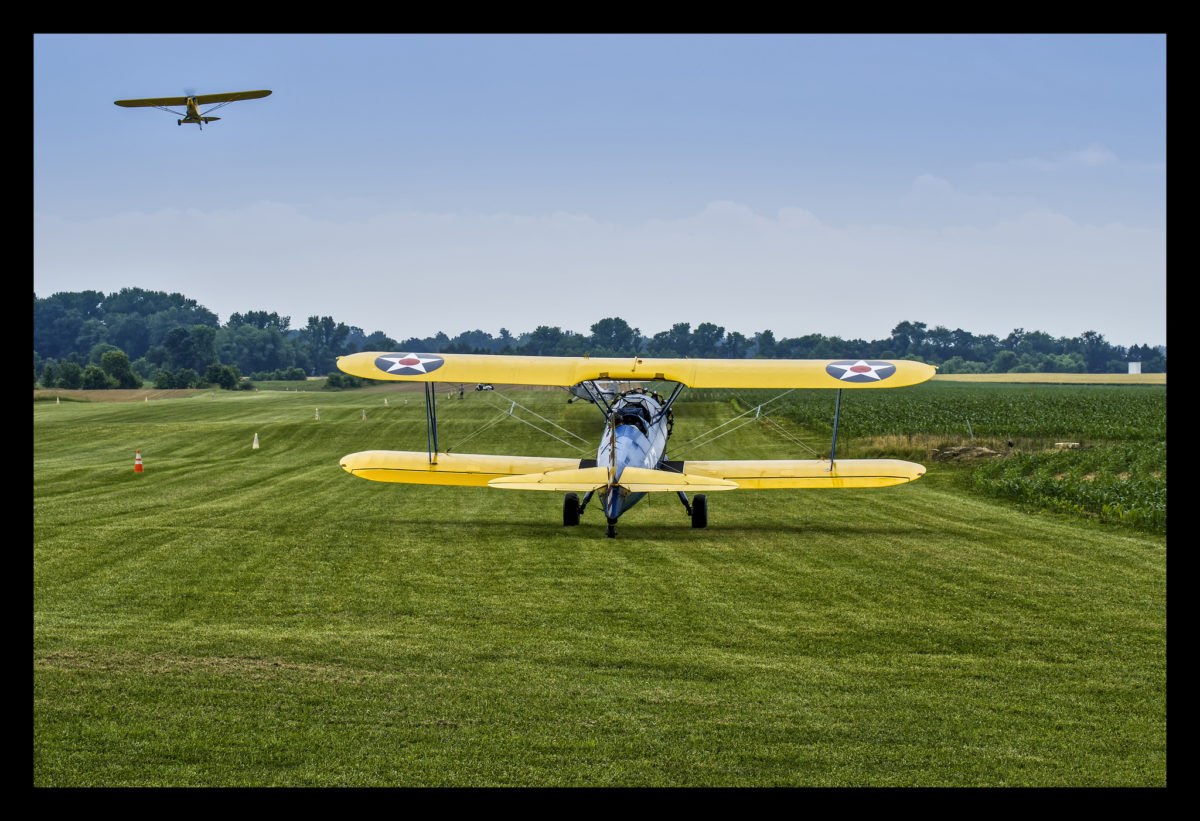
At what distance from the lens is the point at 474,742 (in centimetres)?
597

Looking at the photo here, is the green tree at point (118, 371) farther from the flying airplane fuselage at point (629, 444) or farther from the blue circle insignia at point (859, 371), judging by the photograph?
the blue circle insignia at point (859, 371)

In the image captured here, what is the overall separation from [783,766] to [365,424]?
105 ft

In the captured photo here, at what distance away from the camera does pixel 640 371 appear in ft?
41.0

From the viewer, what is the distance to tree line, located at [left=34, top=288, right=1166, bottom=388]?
8056 cm

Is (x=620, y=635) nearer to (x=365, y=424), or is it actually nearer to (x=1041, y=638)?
(x=1041, y=638)

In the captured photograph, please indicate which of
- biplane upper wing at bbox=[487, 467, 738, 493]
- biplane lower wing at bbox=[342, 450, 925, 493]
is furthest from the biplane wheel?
biplane upper wing at bbox=[487, 467, 738, 493]

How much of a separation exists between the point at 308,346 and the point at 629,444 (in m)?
103

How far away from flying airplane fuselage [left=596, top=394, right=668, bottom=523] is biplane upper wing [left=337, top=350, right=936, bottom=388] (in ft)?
2.49

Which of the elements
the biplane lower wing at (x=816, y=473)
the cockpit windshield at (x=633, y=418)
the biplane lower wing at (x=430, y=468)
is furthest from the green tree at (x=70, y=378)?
the biplane lower wing at (x=816, y=473)

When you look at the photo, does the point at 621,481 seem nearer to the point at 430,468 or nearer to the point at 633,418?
the point at 633,418

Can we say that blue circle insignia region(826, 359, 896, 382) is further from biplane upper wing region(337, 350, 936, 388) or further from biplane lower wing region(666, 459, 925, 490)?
biplane lower wing region(666, 459, 925, 490)

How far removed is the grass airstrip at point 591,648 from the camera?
5.75 meters

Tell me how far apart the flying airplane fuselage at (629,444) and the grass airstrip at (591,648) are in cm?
63

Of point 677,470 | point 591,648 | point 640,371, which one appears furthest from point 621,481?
point 591,648
